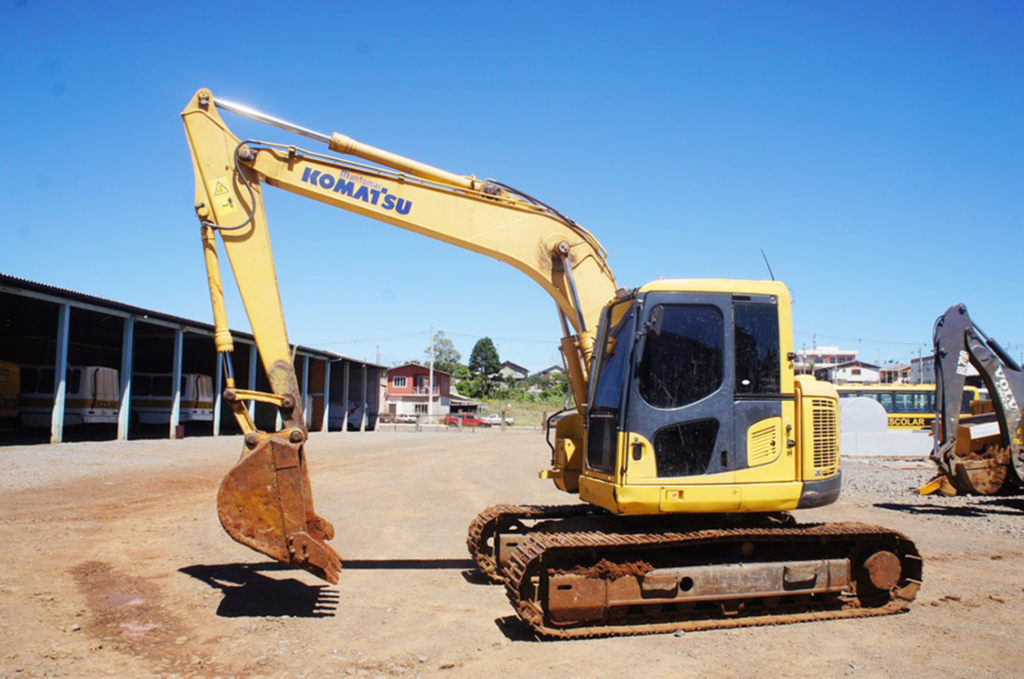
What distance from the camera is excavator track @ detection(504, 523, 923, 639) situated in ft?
20.2

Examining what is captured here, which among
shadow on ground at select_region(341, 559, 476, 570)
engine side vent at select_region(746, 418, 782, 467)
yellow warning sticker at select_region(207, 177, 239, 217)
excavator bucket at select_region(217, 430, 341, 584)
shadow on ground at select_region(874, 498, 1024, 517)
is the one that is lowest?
shadow on ground at select_region(341, 559, 476, 570)

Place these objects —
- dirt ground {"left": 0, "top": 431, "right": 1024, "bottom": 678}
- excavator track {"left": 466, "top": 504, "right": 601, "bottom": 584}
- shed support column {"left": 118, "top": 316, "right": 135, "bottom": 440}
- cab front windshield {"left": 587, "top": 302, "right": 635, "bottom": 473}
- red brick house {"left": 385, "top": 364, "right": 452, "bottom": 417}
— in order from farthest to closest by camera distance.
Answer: red brick house {"left": 385, "top": 364, "right": 452, "bottom": 417} < shed support column {"left": 118, "top": 316, "right": 135, "bottom": 440} < excavator track {"left": 466, "top": 504, "right": 601, "bottom": 584} < cab front windshield {"left": 587, "top": 302, "right": 635, "bottom": 473} < dirt ground {"left": 0, "top": 431, "right": 1024, "bottom": 678}

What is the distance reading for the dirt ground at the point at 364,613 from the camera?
18.0 feet

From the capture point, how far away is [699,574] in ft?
21.2

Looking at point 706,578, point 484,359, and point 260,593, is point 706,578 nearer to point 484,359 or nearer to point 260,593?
point 260,593

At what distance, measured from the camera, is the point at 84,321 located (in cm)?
2980

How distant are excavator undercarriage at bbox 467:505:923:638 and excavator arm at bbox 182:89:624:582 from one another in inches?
64.3

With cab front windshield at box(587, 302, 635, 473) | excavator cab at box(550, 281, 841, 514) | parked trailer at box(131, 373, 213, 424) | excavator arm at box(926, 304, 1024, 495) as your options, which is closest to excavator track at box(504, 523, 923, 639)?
excavator cab at box(550, 281, 841, 514)

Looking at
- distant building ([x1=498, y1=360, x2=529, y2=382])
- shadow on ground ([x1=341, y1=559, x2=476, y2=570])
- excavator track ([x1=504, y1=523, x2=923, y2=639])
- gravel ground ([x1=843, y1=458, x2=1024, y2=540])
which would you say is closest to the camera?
excavator track ([x1=504, y1=523, x2=923, y2=639])

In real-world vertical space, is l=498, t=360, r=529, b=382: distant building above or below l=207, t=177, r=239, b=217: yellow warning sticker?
above

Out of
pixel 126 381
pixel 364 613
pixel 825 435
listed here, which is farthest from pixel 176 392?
pixel 825 435

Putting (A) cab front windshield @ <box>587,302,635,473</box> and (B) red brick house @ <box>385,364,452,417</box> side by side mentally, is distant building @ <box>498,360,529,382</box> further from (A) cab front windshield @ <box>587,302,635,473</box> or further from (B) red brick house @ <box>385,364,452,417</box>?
(A) cab front windshield @ <box>587,302,635,473</box>

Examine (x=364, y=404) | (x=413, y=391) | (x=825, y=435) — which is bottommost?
(x=364, y=404)

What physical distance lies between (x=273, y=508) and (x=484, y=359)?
10011 cm
